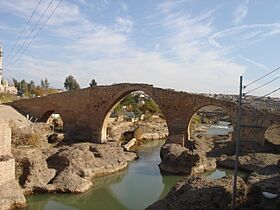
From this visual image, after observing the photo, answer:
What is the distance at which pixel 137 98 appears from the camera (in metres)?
54.3

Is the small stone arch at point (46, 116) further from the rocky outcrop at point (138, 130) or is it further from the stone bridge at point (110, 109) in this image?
the rocky outcrop at point (138, 130)

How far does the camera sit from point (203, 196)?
8.40 m

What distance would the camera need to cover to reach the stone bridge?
808 inches

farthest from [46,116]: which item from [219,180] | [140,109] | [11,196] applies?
[219,180]

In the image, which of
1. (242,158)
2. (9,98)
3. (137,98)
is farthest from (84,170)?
(137,98)

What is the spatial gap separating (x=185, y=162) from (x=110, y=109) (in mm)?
9860

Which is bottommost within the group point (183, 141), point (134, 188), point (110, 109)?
point (134, 188)

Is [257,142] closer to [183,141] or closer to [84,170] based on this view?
[183,141]

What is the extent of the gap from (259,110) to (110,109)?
10.1m

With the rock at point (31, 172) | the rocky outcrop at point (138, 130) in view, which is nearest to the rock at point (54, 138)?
the rocky outcrop at point (138, 130)

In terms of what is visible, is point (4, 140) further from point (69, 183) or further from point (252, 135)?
point (252, 135)

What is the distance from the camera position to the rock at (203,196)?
8055 millimetres

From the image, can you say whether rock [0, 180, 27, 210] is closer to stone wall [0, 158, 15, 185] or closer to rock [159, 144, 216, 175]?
stone wall [0, 158, 15, 185]

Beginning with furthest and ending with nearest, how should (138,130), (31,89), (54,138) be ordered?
1. (31,89)
2. (138,130)
3. (54,138)
